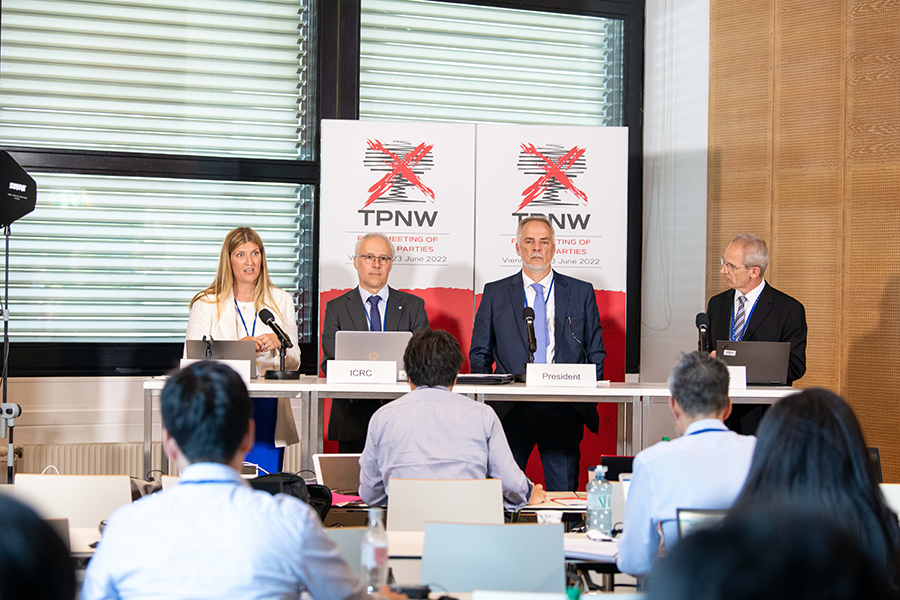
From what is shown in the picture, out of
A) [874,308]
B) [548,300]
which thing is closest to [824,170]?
[874,308]

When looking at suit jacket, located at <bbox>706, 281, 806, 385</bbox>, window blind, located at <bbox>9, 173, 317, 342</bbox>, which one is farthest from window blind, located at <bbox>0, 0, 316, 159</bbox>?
suit jacket, located at <bbox>706, 281, 806, 385</bbox>

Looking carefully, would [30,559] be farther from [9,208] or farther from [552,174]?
[552,174]

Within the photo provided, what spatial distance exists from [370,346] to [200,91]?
10.7 ft

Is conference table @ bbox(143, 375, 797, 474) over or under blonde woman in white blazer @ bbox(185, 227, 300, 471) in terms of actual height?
under

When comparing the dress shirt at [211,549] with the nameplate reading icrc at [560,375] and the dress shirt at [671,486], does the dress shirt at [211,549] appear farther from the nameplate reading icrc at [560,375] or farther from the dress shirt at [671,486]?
the nameplate reading icrc at [560,375]

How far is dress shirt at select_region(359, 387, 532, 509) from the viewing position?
118 inches

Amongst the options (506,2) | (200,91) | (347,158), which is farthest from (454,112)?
(200,91)

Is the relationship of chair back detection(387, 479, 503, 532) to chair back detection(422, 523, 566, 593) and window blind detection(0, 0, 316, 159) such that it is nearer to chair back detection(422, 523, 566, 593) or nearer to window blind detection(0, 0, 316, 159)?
chair back detection(422, 523, 566, 593)

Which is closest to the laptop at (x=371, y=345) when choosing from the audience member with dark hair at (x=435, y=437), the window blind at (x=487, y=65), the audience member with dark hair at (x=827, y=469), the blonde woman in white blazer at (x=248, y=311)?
the blonde woman in white blazer at (x=248, y=311)

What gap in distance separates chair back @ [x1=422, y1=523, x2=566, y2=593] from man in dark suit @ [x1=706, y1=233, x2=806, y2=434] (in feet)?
10.1

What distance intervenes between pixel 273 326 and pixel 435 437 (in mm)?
1639

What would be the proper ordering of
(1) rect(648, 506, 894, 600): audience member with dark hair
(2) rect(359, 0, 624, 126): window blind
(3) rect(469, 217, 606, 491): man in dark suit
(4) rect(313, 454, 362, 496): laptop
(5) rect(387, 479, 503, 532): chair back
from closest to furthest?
(1) rect(648, 506, 894, 600): audience member with dark hair
(5) rect(387, 479, 503, 532): chair back
(4) rect(313, 454, 362, 496): laptop
(3) rect(469, 217, 606, 491): man in dark suit
(2) rect(359, 0, 624, 126): window blind

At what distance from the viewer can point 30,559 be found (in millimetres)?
742

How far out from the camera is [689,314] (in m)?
6.81
